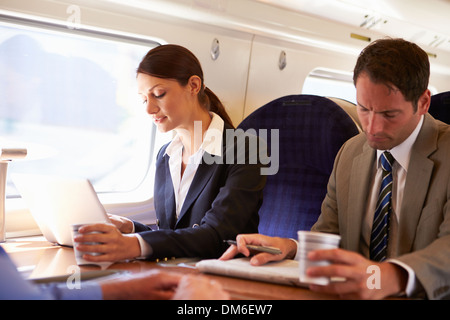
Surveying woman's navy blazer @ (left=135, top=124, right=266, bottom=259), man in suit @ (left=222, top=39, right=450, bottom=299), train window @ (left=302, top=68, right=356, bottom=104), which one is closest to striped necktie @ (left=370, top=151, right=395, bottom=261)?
man in suit @ (left=222, top=39, right=450, bottom=299)

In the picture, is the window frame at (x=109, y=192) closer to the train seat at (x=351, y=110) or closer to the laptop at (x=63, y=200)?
the laptop at (x=63, y=200)

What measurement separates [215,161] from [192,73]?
0.39 meters

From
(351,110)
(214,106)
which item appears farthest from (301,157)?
(214,106)

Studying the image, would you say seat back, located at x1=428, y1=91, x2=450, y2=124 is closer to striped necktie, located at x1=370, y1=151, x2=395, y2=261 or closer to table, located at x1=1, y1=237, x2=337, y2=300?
striped necktie, located at x1=370, y1=151, x2=395, y2=261

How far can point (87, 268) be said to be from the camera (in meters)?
1.56

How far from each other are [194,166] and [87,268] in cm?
77

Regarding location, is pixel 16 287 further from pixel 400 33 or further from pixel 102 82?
pixel 400 33

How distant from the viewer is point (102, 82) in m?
2.79

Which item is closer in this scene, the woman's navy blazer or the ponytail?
the woman's navy blazer

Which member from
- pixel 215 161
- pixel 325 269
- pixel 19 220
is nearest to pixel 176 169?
pixel 215 161

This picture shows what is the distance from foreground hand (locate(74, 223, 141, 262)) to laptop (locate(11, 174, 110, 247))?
0.24 meters

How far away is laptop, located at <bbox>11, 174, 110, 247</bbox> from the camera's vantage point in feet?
5.97

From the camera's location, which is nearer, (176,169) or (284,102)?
(176,169)

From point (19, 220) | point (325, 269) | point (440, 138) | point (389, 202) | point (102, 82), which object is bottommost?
point (19, 220)
